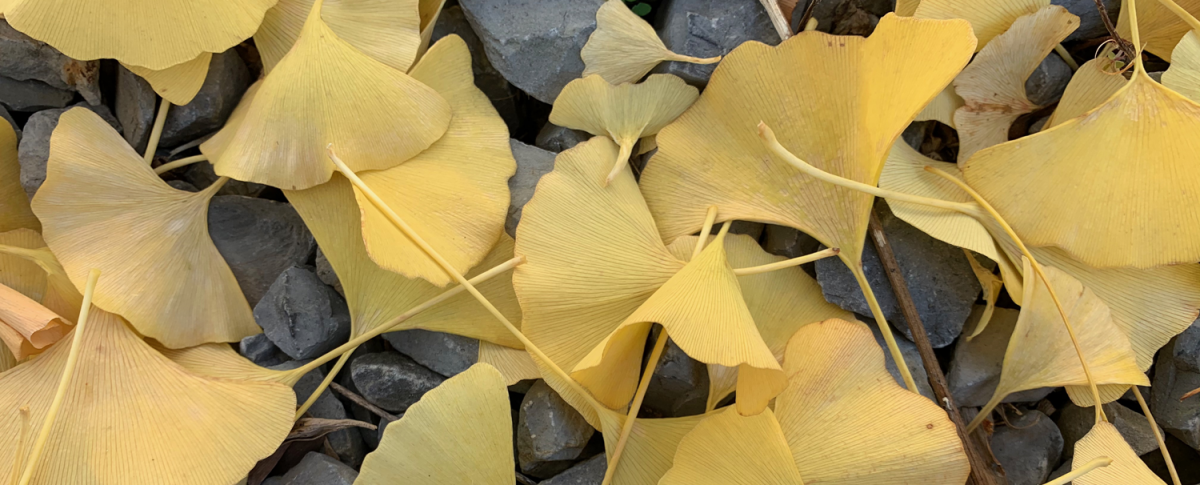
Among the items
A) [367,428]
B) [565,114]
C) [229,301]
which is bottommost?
[367,428]

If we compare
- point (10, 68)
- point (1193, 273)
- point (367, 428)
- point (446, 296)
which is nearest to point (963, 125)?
point (1193, 273)

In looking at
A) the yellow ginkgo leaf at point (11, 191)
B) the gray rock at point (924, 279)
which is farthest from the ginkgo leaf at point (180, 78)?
the gray rock at point (924, 279)

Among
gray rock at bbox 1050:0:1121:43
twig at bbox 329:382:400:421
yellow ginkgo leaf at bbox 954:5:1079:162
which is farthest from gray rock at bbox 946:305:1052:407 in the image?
twig at bbox 329:382:400:421

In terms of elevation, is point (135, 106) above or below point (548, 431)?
above

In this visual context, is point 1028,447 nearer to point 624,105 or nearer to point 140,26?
point 624,105

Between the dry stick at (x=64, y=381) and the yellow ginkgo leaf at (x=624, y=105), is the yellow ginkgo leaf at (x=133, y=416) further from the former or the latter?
the yellow ginkgo leaf at (x=624, y=105)

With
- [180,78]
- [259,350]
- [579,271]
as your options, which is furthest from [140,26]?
[579,271]

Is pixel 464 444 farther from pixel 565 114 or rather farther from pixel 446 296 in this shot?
pixel 565 114
